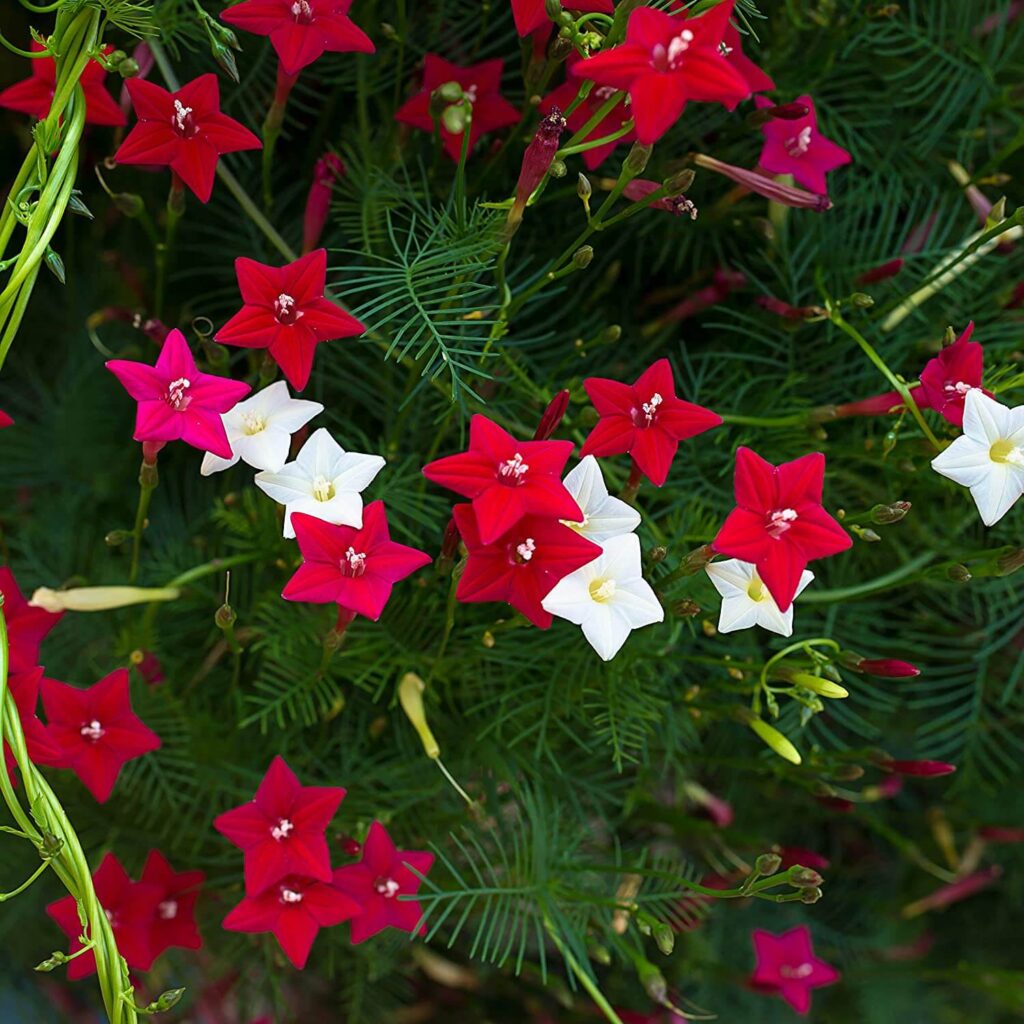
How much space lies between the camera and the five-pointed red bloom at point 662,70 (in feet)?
1.28

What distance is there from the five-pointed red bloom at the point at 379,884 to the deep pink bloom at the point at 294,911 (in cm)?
1

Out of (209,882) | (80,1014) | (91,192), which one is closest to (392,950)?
(209,882)

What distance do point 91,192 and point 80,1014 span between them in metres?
0.61

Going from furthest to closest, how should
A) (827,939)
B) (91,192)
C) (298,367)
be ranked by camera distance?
1. (827,939)
2. (91,192)
3. (298,367)

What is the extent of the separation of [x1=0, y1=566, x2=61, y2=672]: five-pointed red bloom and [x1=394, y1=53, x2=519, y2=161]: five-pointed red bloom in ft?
1.03

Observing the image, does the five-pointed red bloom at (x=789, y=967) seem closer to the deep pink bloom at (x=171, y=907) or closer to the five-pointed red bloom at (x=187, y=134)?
the deep pink bloom at (x=171, y=907)

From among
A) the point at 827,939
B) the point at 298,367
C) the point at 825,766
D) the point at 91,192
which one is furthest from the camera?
the point at 827,939

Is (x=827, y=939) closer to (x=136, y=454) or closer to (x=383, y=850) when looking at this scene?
(x=383, y=850)

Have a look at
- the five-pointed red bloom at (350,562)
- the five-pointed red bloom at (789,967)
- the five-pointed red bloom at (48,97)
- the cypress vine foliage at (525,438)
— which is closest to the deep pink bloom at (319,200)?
the cypress vine foliage at (525,438)

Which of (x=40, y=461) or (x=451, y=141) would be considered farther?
(x=40, y=461)

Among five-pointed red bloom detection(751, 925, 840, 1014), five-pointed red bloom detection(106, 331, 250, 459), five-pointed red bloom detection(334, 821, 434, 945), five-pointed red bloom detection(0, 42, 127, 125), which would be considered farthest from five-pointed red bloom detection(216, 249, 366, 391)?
five-pointed red bloom detection(751, 925, 840, 1014)

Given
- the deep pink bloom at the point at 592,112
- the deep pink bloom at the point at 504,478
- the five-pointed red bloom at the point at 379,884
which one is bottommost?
the five-pointed red bloom at the point at 379,884

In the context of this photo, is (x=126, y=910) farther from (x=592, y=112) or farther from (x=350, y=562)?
(x=592, y=112)

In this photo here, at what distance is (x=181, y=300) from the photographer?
742 millimetres
